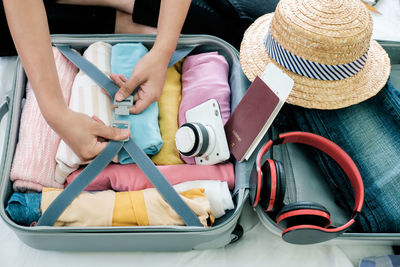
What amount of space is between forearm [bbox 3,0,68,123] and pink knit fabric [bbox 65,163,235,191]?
0.38ft

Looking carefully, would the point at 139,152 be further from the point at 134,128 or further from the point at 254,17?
the point at 254,17

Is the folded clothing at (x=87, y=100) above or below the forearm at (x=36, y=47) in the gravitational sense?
below

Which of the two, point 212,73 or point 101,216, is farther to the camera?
point 212,73

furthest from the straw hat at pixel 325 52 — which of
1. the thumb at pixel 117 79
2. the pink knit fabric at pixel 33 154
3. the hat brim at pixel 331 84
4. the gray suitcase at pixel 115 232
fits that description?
the pink knit fabric at pixel 33 154

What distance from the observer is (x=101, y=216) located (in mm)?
465

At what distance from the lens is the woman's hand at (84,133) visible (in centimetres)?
46

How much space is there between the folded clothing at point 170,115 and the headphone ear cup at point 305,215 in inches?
7.3

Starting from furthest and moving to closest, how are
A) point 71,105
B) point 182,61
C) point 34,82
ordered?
point 182,61 → point 71,105 → point 34,82

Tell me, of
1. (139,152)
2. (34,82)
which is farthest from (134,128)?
(34,82)

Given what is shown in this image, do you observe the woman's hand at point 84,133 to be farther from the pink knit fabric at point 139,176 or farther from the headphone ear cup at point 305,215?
the headphone ear cup at point 305,215

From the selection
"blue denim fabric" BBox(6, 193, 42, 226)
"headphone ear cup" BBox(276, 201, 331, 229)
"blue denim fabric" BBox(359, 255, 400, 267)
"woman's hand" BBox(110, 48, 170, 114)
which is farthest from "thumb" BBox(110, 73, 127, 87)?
"blue denim fabric" BBox(359, 255, 400, 267)

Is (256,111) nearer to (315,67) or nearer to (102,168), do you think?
(315,67)

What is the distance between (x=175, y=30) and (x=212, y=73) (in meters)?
0.09

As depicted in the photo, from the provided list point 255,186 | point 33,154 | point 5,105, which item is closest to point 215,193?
point 255,186
